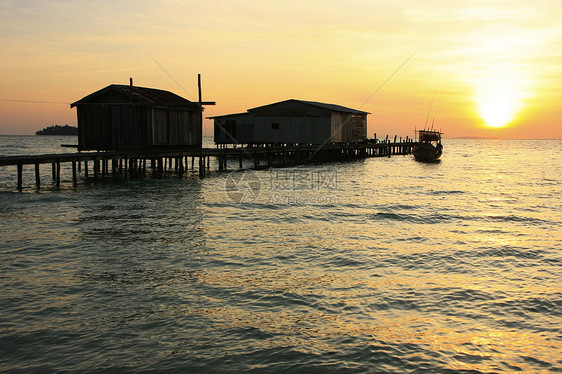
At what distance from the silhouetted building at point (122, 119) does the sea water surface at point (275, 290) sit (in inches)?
443

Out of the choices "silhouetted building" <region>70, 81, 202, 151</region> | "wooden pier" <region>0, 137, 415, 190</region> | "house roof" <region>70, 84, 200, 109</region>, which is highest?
"house roof" <region>70, 84, 200, 109</region>

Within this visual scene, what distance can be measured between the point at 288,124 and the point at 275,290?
42.1 meters

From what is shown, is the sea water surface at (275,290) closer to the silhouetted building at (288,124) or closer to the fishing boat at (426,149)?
the silhouetted building at (288,124)

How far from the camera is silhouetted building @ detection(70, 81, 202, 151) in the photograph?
101 ft

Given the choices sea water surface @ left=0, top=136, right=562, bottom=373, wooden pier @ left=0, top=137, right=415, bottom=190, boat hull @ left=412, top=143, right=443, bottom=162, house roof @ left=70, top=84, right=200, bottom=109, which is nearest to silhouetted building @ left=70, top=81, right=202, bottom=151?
house roof @ left=70, top=84, right=200, bottom=109

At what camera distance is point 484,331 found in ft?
26.2

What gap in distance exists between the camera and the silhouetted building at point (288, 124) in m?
50.2

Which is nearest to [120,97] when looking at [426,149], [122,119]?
[122,119]

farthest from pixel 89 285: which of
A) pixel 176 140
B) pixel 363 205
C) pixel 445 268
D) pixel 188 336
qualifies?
pixel 176 140

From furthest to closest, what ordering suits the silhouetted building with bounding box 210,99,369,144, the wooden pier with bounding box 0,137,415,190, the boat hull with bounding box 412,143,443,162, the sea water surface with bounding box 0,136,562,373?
Result: the boat hull with bounding box 412,143,443,162, the silhouetted building with bounding box 210,99,369,144, the wooden pier with bounding box 0,137,415,190, the sea water surface with bounding box 0,136,562,373

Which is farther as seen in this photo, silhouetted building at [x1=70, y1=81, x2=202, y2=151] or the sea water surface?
silhouetted building at [x1=70, y1=81, x2=202, y2=151]

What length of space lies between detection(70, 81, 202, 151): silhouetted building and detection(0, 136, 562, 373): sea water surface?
36.9ft

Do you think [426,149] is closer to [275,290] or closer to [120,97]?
[120,97]

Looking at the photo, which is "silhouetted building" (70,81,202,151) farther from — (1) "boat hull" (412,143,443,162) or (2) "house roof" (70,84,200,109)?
(1) "boat hull" (412,143,443,162)
